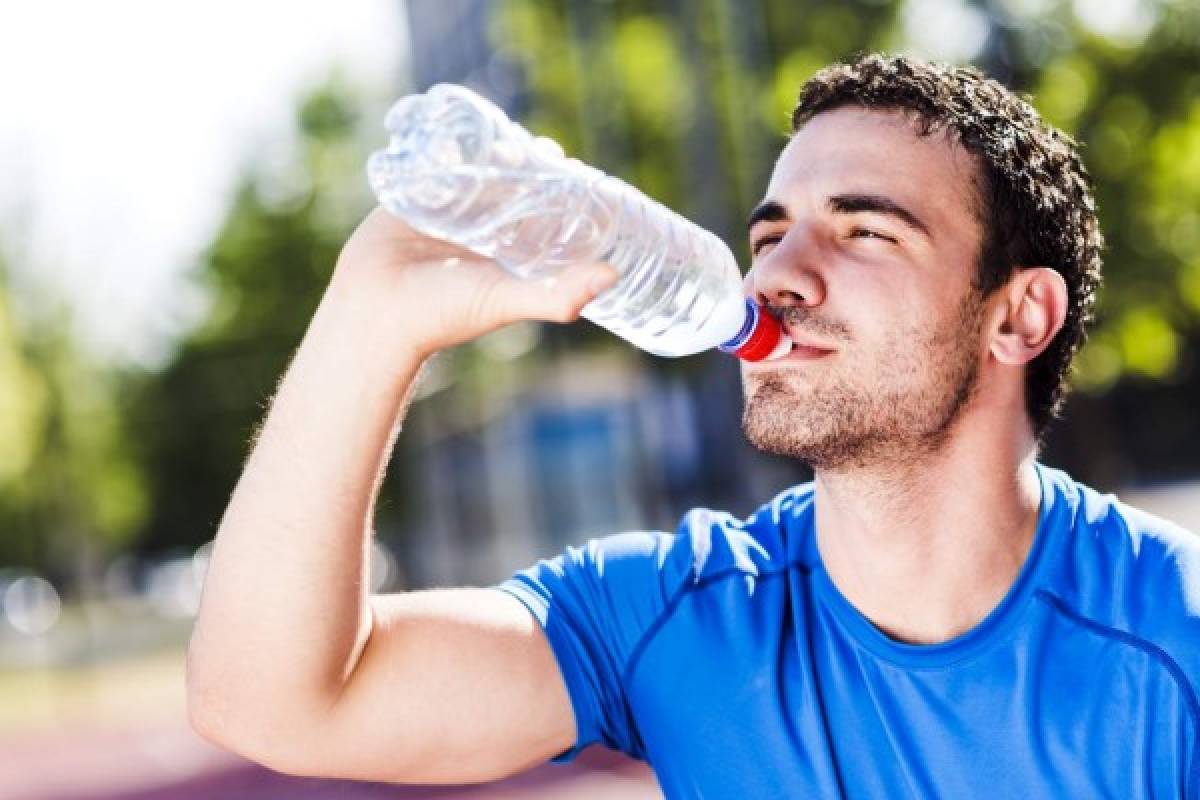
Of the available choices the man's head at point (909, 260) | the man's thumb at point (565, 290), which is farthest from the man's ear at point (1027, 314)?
the man's thumb at point (565, 290)


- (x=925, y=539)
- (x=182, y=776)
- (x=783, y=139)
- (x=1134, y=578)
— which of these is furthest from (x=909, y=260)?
(x=182, y=776)

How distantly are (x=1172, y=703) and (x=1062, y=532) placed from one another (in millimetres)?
372

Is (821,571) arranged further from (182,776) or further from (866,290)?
(182,776)

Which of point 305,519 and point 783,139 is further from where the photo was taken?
point 783,139

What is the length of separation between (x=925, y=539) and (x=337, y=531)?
0.99 m

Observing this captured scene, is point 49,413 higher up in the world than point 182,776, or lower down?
higher up

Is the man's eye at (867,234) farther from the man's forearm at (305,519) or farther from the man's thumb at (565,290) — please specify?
the man's forearm at (305,519)

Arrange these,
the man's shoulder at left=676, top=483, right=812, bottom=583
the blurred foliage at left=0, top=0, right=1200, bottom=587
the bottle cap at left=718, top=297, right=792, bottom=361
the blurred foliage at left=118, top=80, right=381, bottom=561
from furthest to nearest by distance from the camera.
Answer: the blurred foliage at left=118, top=80, right=381, bottom=561, the blurred foliage at left=0, top=0, right=1200, bottom=587, the man's shoulder at left=676, top=483, right=812, bottom=583, the bottle cap at left=718, top=297, right=792, bottom=361

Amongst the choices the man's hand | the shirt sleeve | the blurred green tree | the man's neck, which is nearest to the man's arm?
the man's hand

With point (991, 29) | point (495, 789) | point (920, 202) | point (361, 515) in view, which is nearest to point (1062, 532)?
point (920, 202)

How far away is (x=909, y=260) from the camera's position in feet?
8.22

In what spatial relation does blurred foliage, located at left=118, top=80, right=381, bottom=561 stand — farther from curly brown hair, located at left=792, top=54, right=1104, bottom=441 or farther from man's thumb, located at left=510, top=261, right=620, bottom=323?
man's thumb, located at left=510, top=261, right=620, bottom=323

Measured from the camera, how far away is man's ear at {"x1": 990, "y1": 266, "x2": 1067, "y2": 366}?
8.73 feet

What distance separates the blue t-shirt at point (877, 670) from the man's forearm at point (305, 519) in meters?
0.44
